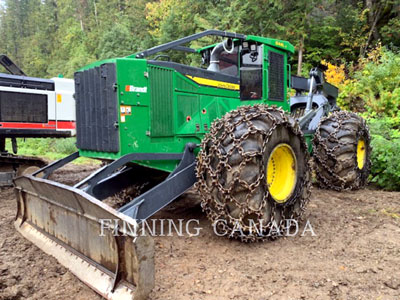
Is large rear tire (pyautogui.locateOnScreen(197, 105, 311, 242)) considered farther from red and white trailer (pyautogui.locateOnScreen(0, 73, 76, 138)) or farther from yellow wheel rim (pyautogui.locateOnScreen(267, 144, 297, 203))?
red and white trailer (pyautogui.locateOnScreen(0, 73, 76, 138))

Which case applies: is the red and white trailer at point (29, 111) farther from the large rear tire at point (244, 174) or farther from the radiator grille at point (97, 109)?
the large rear tire at point (244, 174)

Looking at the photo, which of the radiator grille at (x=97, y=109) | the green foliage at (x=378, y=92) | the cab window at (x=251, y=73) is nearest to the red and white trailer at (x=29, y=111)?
the radiator grille at (x=97, y=109)

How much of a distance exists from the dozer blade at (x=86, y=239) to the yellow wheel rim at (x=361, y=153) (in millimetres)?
5066

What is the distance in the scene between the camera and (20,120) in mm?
6691

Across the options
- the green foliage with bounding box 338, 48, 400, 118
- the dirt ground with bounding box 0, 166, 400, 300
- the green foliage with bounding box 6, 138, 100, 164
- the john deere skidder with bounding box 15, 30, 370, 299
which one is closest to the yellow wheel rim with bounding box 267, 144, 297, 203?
the john deere skidder with bounding box 15, 30, 370, 299

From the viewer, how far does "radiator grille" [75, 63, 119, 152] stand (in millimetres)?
3574

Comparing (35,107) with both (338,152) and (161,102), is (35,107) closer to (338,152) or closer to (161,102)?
(161,102)

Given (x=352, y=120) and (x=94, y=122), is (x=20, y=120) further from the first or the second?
(x=352, y=120)

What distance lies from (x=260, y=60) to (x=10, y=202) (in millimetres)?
4798

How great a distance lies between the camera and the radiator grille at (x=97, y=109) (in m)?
3.57

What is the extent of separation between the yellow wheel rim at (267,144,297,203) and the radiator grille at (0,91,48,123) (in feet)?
16.8

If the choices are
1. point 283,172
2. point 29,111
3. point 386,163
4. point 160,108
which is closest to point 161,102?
point 160,108

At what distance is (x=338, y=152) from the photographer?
5.61 meters

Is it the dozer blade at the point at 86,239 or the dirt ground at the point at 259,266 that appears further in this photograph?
the dirt ground at the point at 259,266
